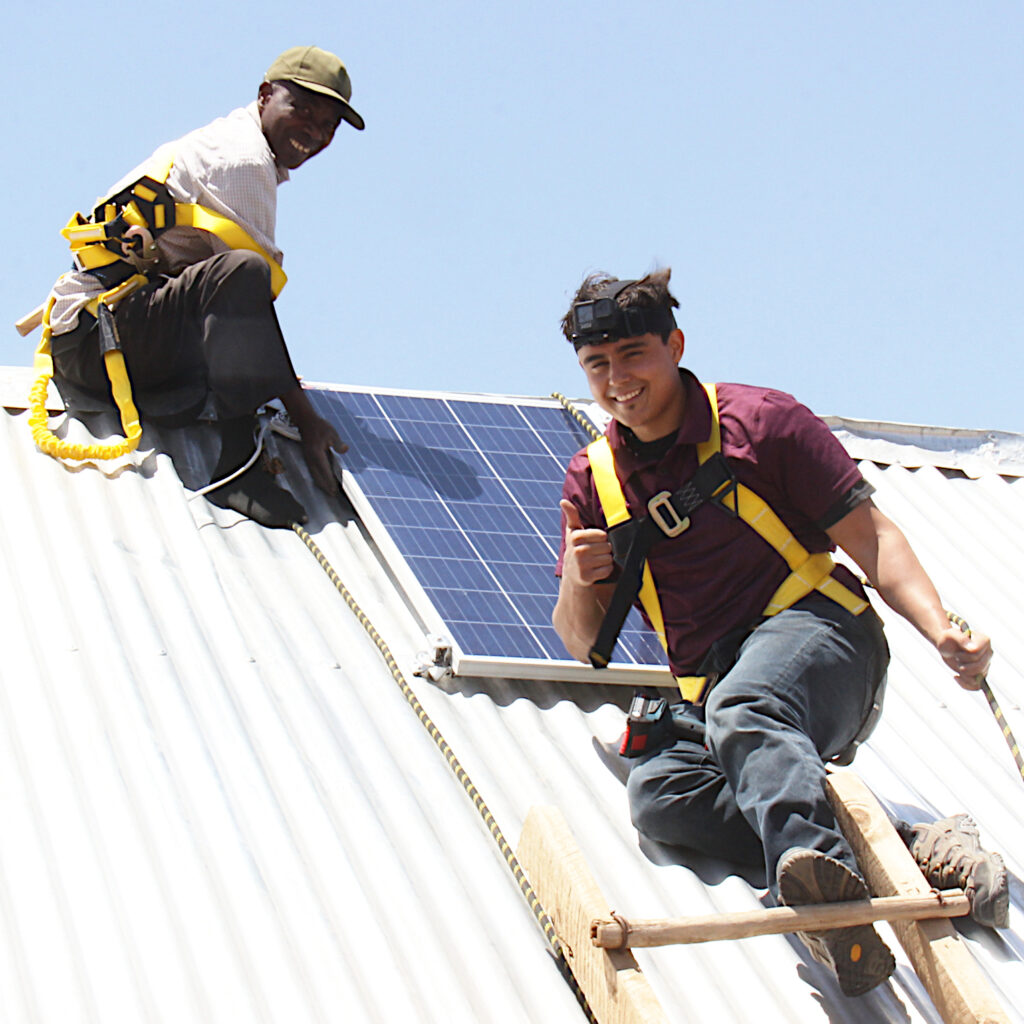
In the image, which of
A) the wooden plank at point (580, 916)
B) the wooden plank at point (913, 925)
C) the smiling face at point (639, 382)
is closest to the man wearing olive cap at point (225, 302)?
the smiling face at point (639, 382)

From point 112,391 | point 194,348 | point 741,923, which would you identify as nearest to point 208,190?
point 194,348

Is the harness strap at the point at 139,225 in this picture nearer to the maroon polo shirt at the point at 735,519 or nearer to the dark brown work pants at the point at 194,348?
the dark brown work pants at the point at 194,348

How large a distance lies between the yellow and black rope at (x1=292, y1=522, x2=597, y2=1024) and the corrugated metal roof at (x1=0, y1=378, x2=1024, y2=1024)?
1.4 inches

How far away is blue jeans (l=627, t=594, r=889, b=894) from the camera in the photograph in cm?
379

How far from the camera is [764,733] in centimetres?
384

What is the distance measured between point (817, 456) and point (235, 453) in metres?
2.64

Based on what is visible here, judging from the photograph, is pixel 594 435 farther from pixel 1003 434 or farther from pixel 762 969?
pixel 762 969

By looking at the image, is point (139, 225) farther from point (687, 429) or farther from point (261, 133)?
point (687, 429)

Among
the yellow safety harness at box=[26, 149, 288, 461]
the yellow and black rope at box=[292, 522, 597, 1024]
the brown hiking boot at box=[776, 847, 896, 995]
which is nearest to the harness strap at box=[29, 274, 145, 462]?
the yellow safety harness at box=[26, 149, 288, 461]

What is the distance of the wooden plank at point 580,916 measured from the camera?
323 centimetres

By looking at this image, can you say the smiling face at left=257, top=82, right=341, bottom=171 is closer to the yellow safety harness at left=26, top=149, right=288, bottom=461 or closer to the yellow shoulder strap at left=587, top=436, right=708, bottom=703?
the yellow safety harness at left=26, top=149, right=288, bottom=461

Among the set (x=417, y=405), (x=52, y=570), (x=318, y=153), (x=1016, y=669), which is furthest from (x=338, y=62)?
(x=1016, y=669)

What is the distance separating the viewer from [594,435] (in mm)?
6789

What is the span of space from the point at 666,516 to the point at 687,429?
266 millimetres
